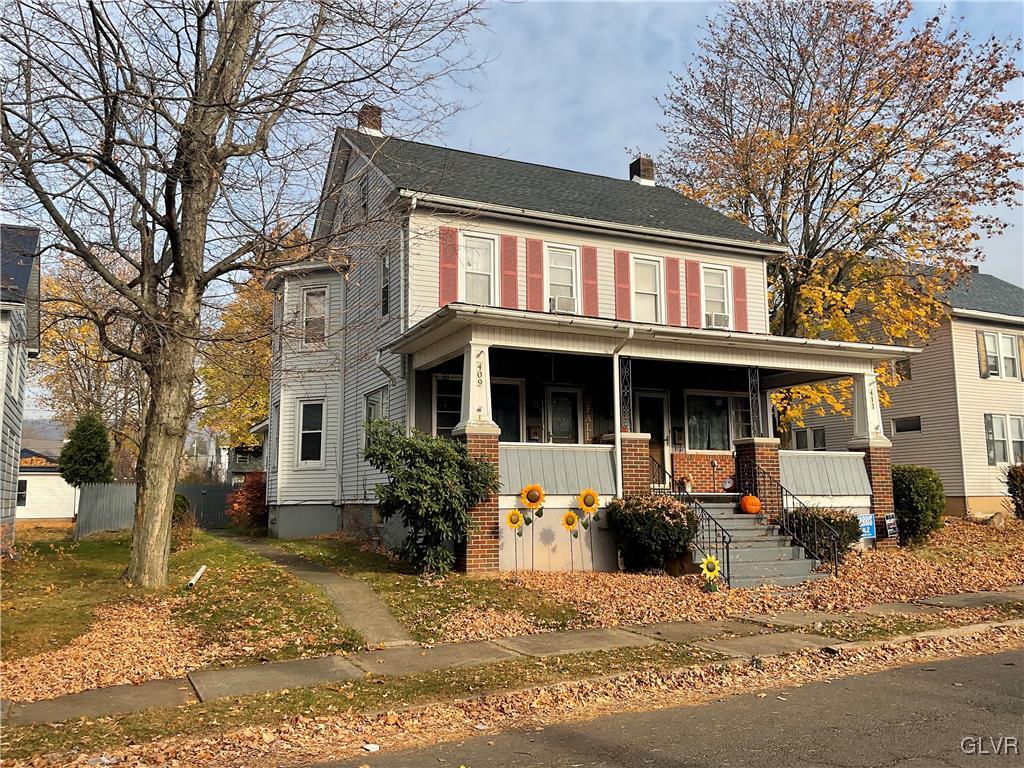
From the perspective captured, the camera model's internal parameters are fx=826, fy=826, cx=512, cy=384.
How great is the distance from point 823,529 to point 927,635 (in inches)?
182

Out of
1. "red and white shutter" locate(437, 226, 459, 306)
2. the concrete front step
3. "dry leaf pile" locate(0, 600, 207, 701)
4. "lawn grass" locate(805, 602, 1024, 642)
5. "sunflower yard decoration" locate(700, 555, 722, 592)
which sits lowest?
"lawn grass" locate(805, 602, 1024, 642)

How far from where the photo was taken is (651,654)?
898 centimetres

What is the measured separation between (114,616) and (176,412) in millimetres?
2974

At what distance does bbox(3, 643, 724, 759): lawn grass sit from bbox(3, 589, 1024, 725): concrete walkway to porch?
234 millimetres

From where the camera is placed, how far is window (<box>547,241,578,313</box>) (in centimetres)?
1823

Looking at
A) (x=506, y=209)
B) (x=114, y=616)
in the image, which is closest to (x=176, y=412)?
(x=114, y=616)

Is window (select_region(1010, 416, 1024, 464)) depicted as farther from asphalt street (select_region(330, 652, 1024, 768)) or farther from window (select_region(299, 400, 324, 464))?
asphalt street (select_region(330, 652, 1024, 768))

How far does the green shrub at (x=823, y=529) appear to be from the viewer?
1462cm

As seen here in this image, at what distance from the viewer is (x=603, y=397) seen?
18.3 meters

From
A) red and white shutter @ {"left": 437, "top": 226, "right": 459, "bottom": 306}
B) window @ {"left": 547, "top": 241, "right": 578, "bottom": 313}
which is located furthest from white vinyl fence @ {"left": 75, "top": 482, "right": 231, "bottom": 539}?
window @ {"left": 547, "top": 241, "right": 578, "bottom": 313}

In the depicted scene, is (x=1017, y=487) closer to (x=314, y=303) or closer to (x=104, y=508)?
(x=314, y=303)

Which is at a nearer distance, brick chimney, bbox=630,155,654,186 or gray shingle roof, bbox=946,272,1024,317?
brick chimney, bbox=630,155,654,186

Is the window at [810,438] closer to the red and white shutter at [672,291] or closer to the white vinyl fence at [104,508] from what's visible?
the red and white shutter at [672,291]

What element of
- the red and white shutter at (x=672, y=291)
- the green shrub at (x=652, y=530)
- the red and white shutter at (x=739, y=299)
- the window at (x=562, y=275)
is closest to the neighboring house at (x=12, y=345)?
the window at (x=562, y=275)
